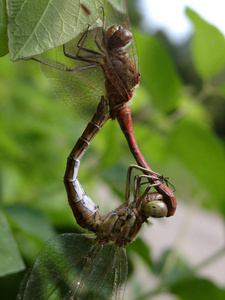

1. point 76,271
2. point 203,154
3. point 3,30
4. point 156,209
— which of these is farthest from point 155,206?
point 203,154

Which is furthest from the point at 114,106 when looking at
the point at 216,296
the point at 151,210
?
the point at 216,296

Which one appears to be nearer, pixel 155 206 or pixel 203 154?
pixel 155 206

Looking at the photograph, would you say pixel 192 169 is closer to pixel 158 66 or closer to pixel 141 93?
pixel 158 66

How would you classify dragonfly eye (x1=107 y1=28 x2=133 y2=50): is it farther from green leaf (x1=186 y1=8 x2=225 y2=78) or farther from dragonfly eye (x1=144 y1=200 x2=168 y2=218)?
green leaf (x1=186 y1=8 x2=225 y2=78)

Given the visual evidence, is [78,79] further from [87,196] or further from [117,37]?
[87,196]

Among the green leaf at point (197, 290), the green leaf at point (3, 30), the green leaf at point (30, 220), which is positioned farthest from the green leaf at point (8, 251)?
the green leaf at point (197, 290)

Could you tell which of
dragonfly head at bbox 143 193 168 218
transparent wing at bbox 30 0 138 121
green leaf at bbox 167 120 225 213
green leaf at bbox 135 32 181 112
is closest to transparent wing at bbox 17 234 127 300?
dragonfly head at bbox 143 193 168 218

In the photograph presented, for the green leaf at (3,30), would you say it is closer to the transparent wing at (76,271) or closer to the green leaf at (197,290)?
the transparent wing at (76,271)
